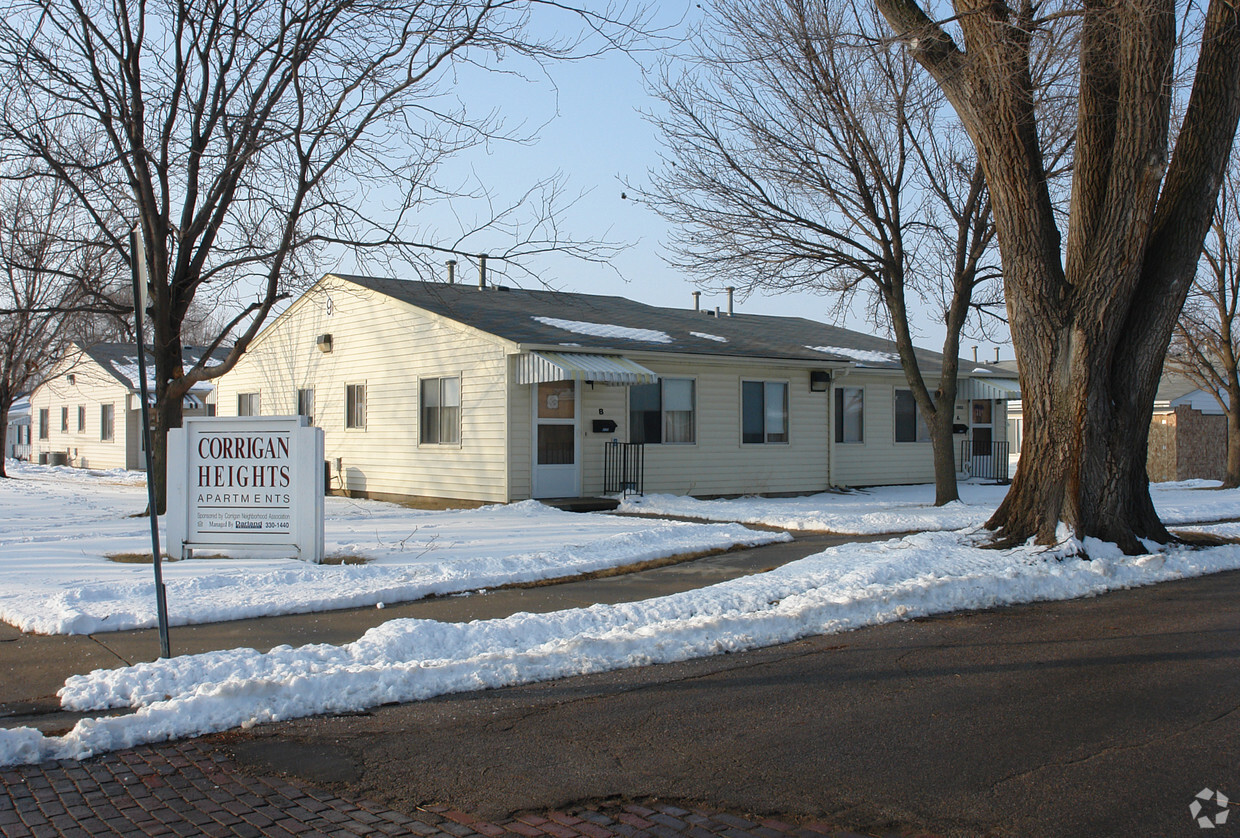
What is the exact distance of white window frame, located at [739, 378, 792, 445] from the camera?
1988cm

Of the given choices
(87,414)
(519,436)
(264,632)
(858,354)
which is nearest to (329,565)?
(264,632)

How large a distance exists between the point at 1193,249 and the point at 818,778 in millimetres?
8565

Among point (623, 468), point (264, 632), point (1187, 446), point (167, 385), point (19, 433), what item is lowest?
point (264, 632)

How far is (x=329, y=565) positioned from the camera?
10.1 metres

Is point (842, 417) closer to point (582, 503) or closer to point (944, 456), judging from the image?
point (944, 456)

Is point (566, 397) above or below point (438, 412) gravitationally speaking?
above

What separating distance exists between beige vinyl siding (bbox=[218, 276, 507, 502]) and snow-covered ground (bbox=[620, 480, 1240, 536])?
3011 mm

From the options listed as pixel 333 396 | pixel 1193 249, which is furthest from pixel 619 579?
pixel 333 396

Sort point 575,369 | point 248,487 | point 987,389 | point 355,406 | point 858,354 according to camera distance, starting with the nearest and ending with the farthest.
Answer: point 248,487 < point 575,369 < point 355,406 < point 858,354 < point 987,389

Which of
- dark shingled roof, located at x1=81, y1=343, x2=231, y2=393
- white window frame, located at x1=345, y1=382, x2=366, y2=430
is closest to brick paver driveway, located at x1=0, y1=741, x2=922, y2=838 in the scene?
white window frame, located at x1=345, y1=382, x2=366, y2=430

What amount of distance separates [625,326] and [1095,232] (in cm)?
1129

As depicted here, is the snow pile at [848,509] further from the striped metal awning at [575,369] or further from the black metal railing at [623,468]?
the striped metal awning at [575,369]

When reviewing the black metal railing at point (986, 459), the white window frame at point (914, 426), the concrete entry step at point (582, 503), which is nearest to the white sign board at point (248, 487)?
the concrete entry step at point (582, 503)

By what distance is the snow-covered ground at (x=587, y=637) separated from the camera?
5.36 metres
